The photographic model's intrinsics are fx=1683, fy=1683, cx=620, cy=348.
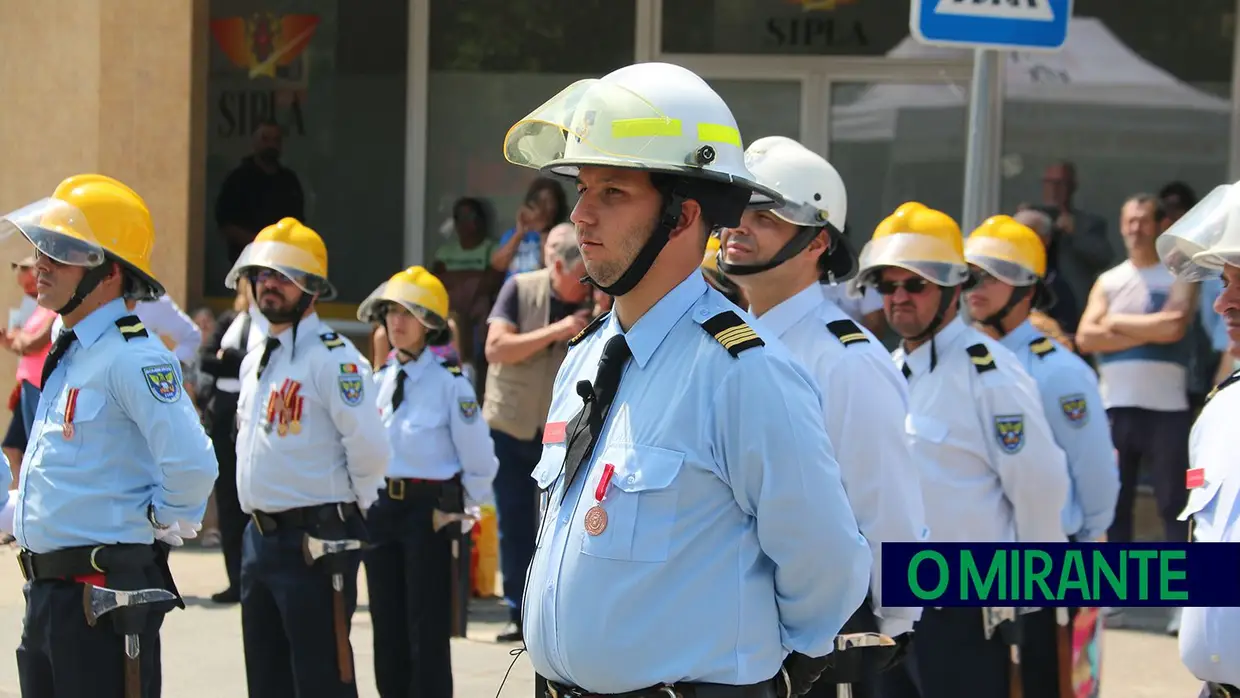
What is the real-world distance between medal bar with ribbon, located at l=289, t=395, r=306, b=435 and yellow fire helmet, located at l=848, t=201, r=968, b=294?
7.75 ft

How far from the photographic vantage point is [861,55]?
11484mm

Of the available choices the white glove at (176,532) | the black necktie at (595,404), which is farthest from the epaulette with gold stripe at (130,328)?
the black necktie at (595,404)

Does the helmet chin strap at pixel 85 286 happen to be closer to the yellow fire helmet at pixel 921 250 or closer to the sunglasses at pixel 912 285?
the yellow fire helmet at pixel 921 250

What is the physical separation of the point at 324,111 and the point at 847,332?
25.5 ft

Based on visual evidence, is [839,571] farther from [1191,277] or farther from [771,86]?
[771,86]

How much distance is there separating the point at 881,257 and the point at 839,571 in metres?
2.86

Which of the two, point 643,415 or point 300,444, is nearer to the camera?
point 643,415

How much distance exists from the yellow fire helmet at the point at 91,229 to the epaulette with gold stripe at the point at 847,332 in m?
2.38

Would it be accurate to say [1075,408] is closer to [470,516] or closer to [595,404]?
[470,516]

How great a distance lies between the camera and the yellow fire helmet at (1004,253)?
22.2 feet

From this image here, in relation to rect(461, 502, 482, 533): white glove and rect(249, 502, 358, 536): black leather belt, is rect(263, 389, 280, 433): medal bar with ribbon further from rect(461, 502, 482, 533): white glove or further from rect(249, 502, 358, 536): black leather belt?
rect(461, 502, 482, 533): white glove

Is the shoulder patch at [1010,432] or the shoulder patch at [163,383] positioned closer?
the shoulder patch at [163,383]

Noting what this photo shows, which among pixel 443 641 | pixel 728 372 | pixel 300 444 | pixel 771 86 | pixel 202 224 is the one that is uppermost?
pixel 771 86

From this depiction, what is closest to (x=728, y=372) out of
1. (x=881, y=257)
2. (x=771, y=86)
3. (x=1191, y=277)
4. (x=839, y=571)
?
(x=839, y=571)
